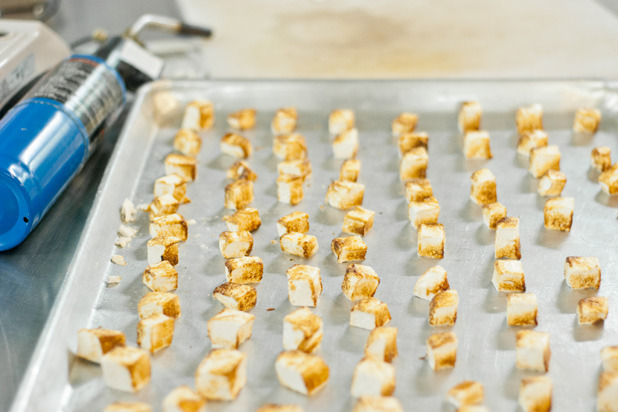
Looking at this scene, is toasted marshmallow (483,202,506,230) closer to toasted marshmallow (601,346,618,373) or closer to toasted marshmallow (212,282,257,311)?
toasted marshmallow (601,346,618,373)

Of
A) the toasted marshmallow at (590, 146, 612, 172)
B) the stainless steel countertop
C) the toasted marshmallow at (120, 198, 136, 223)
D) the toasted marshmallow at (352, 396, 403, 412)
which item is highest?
the toasted marshmallow at (590, 146, 612, 172)

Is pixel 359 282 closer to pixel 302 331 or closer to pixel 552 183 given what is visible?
pixel 302 331

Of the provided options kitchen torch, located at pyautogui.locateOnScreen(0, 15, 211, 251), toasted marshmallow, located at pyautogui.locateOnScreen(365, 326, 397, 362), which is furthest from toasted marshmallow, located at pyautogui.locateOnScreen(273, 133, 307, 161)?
toasted marshmallow, located at pyautogui.locateOnScreen(365, 326, 397, 362)

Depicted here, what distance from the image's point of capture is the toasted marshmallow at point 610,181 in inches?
56.8

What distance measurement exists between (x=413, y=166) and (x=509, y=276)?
385mm

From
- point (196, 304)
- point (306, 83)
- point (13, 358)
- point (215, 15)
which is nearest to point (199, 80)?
point (306, 83)

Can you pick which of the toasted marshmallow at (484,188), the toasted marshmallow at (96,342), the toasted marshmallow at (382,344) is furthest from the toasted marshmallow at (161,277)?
the toasted marshmallow at (484,188)

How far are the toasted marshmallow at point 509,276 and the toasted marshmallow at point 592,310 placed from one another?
0.34ft

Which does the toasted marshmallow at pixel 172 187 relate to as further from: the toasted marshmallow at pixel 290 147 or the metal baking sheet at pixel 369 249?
the toasted marshmallow at pixel 290 147

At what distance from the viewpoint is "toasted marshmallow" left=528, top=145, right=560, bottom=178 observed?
1500 mm

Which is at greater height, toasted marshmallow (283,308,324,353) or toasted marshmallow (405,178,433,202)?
toasted marshmallow (405,178,433,202)

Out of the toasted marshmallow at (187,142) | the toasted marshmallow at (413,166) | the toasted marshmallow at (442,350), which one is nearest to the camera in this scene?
the toasted marshmallow at (442,350)

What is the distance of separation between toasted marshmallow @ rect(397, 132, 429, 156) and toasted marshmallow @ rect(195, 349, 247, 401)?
717 mm

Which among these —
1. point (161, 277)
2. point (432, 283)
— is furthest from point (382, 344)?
point (161, 277)
